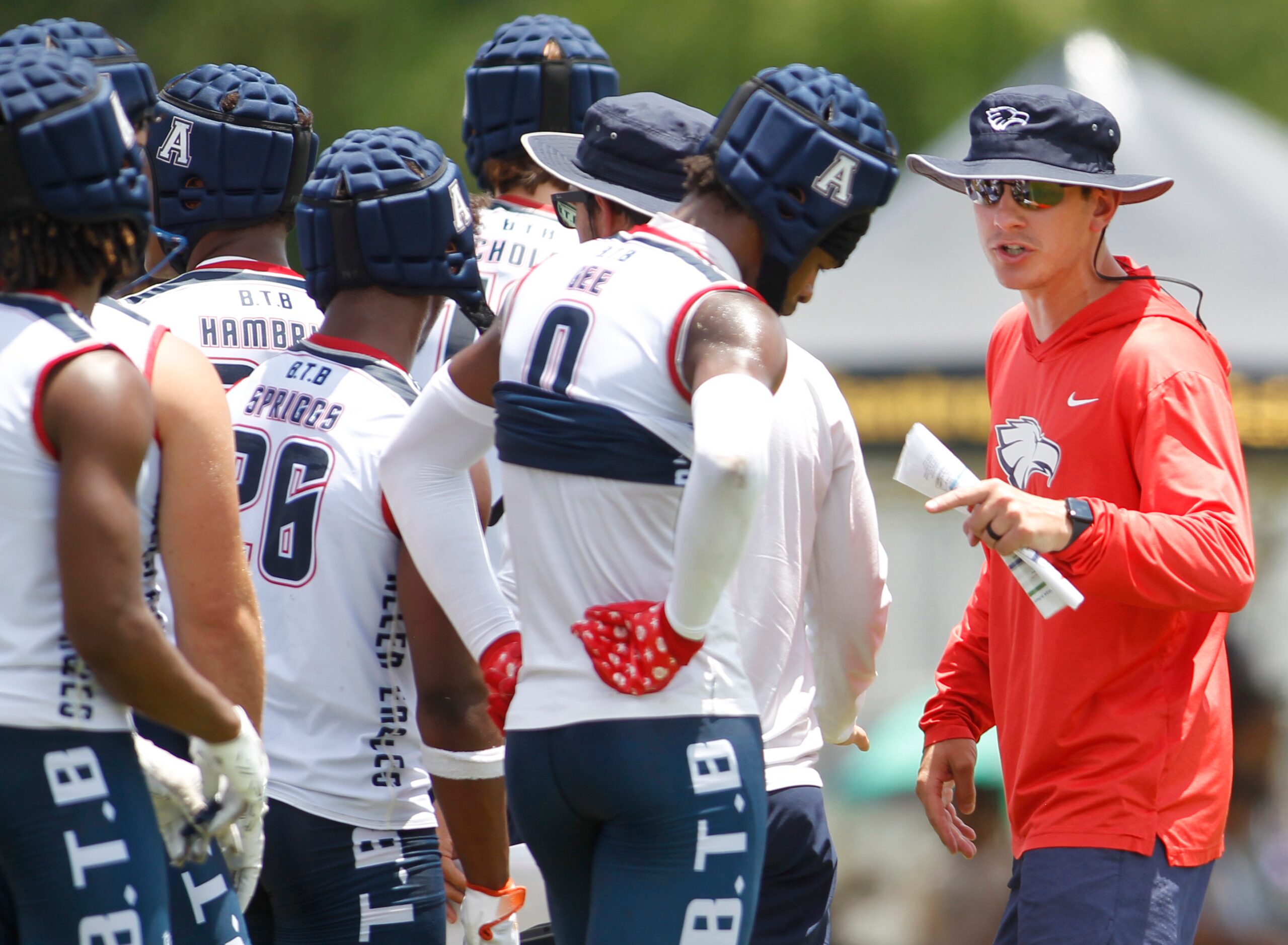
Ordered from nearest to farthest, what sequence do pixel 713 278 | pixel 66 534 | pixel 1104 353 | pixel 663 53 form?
pixel 66 534, pixel 713 278, pixel 1104 353, pixel 663 53

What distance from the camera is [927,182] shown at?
7.65 metres

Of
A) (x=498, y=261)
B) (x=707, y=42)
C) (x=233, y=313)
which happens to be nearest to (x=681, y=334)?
(x=233, y=313)

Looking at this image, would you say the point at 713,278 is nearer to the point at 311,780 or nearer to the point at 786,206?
the point at 786,206

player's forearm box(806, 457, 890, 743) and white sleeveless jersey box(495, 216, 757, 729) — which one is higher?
white sleeveless jersey box(495, 216, 757, 729)

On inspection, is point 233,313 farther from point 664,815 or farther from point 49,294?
point 664,815

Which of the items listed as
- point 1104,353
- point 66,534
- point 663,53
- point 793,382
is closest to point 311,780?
point 66,534

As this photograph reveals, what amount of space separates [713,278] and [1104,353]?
3.49ft

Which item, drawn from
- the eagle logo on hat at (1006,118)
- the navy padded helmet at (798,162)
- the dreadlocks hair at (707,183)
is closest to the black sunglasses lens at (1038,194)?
the eagle logo on hat at (1006,118)

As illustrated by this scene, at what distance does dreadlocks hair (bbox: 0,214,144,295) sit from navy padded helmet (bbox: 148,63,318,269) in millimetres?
1529

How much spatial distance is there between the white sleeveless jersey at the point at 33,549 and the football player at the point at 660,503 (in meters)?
0.68

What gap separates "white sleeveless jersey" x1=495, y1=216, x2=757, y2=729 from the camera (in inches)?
102

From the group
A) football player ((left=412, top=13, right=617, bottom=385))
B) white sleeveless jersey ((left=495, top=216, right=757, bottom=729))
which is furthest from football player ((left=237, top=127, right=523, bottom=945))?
football player ((left=412, top=13, right=617, bottom=385))

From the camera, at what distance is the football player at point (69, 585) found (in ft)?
7.48

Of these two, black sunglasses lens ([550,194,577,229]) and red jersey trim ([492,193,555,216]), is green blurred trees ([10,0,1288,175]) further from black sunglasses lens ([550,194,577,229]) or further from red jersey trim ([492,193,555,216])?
black sunglasses lens ([550,194,577,229])
